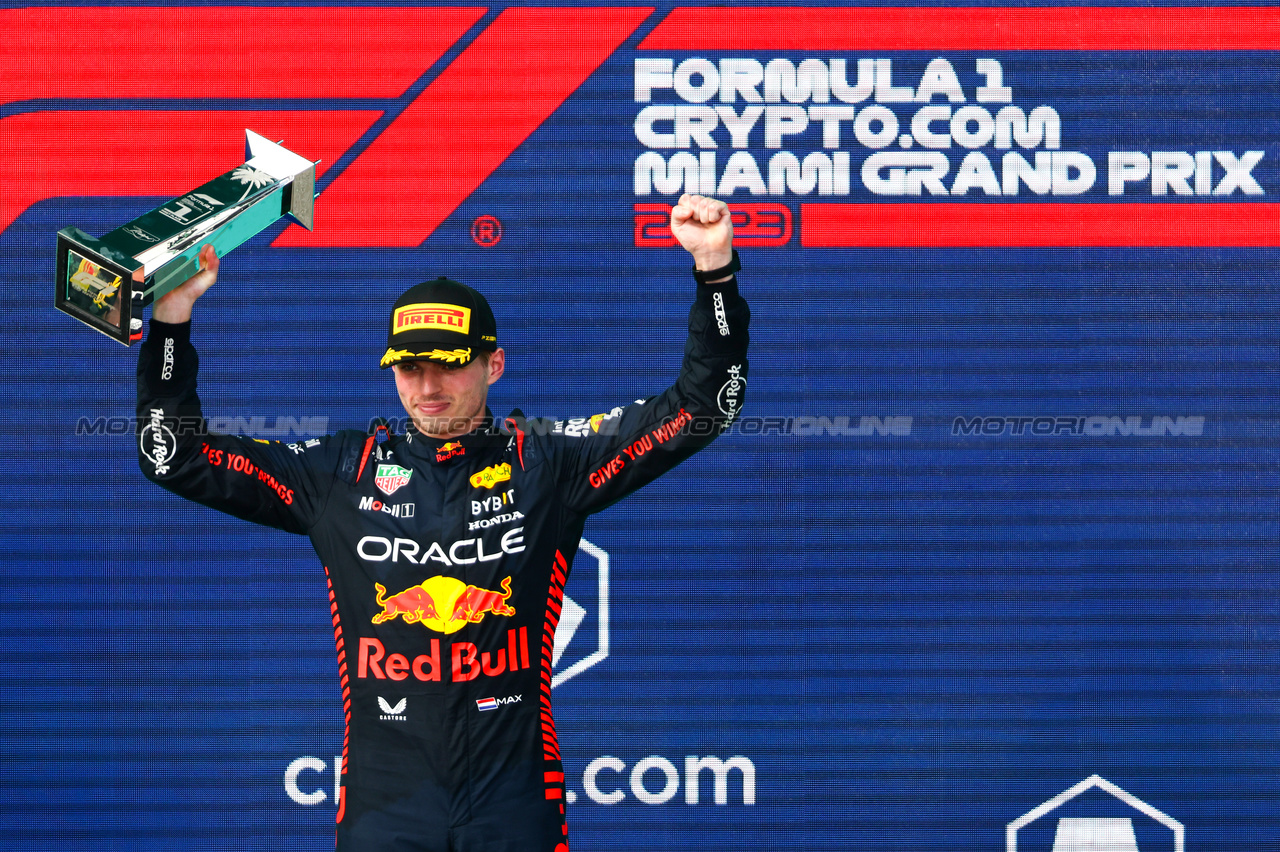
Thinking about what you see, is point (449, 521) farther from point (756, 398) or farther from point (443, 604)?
point (756, 398)

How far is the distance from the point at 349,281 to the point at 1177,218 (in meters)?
2.41

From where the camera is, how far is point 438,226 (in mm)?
3699

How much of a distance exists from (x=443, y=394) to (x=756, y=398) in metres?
1.39

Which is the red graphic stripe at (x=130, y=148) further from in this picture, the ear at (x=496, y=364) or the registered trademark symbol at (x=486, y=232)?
the ear at (x=496, y=364)

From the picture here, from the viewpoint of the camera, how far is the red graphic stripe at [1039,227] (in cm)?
370

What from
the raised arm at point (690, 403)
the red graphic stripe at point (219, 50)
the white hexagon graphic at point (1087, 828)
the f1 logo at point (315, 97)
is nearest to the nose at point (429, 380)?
the raised arm at point (690, 403)

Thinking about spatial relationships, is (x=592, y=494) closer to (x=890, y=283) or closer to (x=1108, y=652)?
(x=890, y=283)

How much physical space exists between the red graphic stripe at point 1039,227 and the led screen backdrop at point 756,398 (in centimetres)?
1

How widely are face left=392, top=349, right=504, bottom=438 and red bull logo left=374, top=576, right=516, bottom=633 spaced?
309 millimetres

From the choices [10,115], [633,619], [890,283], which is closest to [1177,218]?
[890,283]

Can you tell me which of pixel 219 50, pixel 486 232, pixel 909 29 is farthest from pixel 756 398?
pixel 219 50

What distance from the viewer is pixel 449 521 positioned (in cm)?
249

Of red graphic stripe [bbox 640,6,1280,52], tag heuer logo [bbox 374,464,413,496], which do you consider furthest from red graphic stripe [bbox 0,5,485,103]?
tag heuer logo [bbox 374,464,413,496]

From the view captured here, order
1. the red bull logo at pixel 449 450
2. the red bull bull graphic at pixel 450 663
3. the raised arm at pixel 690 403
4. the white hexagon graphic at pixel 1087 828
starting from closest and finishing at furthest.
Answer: the raised arm at pixel 690 403 < the red bull bull graphic at pixel 450 663 < the red bull logo at pixel 449 450 < the white hexagon graphic at pixel 1087 828
